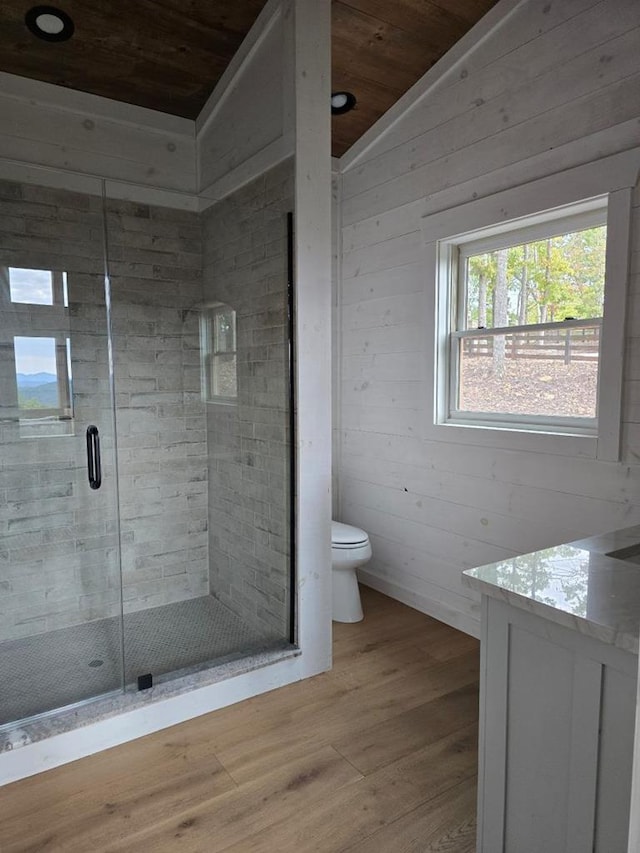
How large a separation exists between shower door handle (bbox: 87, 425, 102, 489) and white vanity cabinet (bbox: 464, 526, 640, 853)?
6.42ft

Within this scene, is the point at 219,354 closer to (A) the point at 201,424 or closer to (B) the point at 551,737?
(A) the point at 201,424

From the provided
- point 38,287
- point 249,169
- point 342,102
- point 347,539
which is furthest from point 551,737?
point 342,102

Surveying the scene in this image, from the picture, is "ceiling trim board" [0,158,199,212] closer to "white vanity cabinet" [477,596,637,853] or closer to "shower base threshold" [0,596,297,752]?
"shower base threshold" [0,596,297,752]

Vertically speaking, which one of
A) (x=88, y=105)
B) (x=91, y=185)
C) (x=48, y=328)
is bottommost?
(x=48, y=328)

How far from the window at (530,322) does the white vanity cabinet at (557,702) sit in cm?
110

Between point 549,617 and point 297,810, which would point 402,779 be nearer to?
point 297,810

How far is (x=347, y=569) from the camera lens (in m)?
2.99

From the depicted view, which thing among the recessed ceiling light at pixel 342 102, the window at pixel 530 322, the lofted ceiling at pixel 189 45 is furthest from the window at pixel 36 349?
the window at pixel 530 322

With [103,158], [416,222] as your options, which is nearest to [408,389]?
[416,222]

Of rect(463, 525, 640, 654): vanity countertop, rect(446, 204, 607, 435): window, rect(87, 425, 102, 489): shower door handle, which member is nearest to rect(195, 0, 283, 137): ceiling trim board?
rect(446, 204, 607, 435): window

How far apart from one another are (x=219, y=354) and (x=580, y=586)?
2.13 meters

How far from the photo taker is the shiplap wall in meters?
2.11

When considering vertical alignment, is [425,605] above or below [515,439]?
below

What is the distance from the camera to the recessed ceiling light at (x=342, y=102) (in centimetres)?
291
